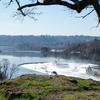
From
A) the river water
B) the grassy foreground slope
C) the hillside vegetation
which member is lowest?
the hillside vegetation

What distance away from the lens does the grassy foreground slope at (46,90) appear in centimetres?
784

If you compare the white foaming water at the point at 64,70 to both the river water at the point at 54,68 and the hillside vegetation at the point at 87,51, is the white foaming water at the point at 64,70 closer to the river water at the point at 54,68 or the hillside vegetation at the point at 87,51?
the river water at the point at 54,68

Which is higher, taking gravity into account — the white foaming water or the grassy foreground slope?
the grassy foreground slope

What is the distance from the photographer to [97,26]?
10.2m

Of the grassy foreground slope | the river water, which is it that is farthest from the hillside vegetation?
the grassy foreground slope

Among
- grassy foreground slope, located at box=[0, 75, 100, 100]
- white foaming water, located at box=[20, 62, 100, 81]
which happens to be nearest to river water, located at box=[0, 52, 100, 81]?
white foaming water, located at box=[20, 62, 100, 81]

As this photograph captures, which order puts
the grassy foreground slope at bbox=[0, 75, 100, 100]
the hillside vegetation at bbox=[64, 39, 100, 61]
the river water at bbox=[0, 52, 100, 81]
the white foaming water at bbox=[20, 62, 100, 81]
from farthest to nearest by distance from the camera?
the hillside vegetation at bbox=[64, 39, 100, 61]
the river water at bbox=[0, 52, 100, 81]
the white foaming water at bbox=[20, 62, 100, 81]
the grassy foreground slope at bbox=[0, 75, 100, 100]

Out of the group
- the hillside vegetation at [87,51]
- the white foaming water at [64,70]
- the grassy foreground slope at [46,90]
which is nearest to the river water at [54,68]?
the white foaming water at [64,70]

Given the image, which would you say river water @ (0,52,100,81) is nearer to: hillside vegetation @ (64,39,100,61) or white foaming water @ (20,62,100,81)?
white foaming water @ (20,62,100,81)

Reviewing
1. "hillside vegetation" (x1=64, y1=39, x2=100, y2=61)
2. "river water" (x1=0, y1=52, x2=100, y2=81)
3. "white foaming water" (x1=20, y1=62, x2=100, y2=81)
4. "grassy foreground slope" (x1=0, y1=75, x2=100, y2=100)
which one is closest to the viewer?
"grassy foreground slope" (x1=0, y1=75, x2=100, y2=100)

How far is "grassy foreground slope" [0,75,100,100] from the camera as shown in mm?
7840

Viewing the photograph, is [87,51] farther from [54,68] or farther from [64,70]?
[64,70]

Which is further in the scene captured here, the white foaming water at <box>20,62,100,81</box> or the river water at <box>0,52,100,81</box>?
the river water at <box>0,52,100,81</box>

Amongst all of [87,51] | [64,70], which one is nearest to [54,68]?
[64,70]
